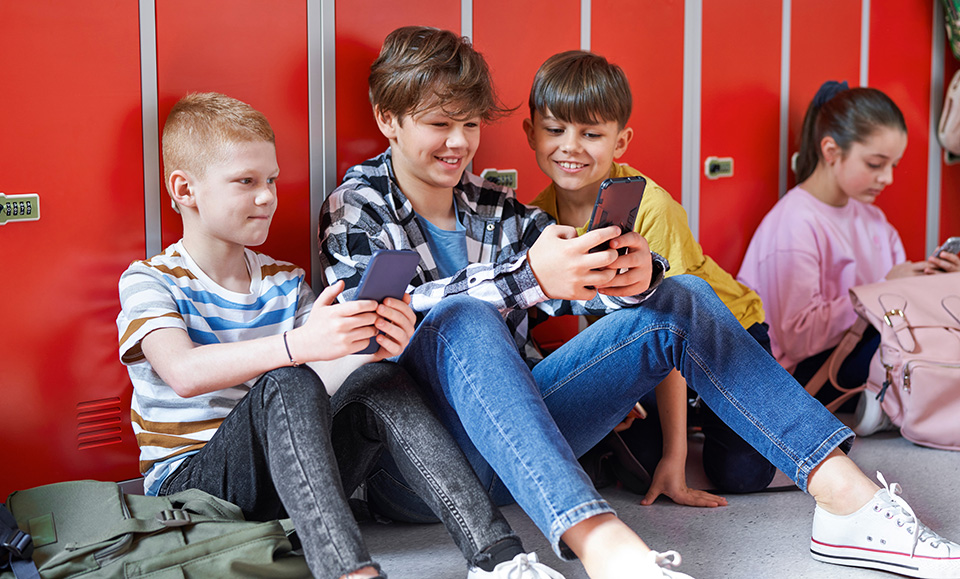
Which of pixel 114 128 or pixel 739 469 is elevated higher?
pixel 114 128

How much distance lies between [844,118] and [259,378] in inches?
78.8

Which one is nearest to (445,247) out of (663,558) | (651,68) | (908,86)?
(663,558)

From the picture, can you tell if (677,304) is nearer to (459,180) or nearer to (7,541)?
(459,180)

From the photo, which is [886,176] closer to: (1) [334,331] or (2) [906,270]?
(2) [906,270]

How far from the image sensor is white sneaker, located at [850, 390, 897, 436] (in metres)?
2.20

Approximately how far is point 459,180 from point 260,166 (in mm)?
450

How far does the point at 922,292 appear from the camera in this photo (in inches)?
88.5

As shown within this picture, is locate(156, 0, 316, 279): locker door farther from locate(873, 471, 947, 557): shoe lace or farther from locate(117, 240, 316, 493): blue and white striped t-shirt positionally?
locate(873, 471, 947, 557): shoe lace

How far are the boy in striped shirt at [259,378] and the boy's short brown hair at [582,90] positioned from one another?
0.63 m

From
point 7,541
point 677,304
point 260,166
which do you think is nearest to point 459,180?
point 260,166

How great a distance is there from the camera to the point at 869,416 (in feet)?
7.22

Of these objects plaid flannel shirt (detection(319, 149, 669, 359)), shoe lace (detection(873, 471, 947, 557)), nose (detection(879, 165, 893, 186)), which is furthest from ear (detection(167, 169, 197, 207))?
nose (detection(879, 165, 893, 186))

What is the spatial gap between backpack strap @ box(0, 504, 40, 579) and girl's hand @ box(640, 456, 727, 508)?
1143 millimetres

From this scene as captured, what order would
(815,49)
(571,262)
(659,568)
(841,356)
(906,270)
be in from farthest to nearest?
1. (815,49)
2. (906,270)
3. (841,356)
4. (571,262)
5. (659,568)
